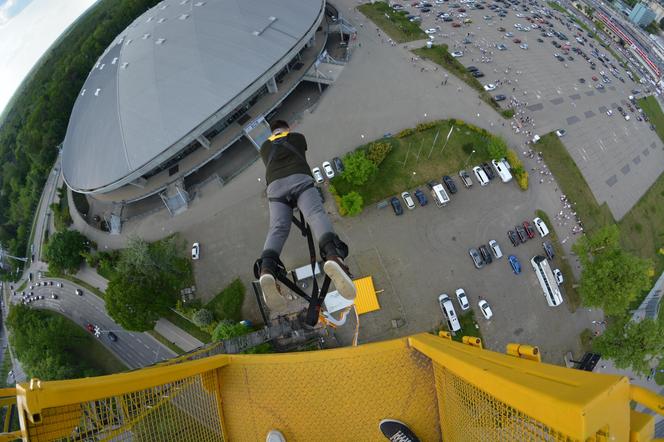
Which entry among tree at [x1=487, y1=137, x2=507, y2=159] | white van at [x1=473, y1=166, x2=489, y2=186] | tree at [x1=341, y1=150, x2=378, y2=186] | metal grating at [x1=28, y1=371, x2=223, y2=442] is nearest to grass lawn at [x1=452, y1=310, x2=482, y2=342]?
white van at [x1=473, y1=166, x2=489, y2=186]

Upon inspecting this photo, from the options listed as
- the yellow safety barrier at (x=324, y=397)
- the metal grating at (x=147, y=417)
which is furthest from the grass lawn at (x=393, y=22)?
the metal grating at (x=147, y=417)

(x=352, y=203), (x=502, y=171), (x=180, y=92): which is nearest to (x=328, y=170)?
(x=352, y=203)

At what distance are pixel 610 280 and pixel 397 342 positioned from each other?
23010 mm

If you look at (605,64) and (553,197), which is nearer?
(553,197)

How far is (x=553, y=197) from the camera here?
27000mm

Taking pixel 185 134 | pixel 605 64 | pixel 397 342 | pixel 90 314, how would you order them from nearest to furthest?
pixel 397 342, pixel 185 134, pixel 90 314, pixel 605 64

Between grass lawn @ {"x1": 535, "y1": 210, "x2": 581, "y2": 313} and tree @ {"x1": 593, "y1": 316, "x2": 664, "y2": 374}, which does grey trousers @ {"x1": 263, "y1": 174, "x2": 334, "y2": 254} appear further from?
tree @ {"x1": 593, "y1": 316, "x2": 664, "y2": 374}

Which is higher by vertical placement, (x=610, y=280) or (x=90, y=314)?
(x=610, y=280)

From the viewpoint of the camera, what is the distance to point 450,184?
2641 cm

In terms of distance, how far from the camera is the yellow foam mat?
7.79m

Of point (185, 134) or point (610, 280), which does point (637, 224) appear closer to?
point (610, 280)

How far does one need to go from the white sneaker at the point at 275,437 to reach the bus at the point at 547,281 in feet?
79.7

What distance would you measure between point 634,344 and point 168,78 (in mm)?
42329

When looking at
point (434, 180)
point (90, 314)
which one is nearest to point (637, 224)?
point (434, 180)
